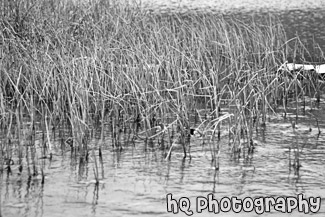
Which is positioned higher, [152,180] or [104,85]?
[104,85]

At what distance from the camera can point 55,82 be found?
9.24 metres

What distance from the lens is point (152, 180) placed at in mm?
7195

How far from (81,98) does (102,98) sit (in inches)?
27.2

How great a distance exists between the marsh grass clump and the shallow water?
0.23 metres

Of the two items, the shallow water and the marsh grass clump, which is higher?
the marsh grass clump

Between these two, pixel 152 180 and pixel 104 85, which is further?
pixel 104 85

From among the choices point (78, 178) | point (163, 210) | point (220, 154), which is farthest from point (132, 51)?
point (163, 210)

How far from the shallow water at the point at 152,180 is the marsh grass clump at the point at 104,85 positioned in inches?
9.0

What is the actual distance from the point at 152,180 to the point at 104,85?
3227 mm

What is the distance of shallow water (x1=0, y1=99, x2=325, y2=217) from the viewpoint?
21.0ft

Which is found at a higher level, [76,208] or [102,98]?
[102,98]

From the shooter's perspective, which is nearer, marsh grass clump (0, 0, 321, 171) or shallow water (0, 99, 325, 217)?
shallow water (0, 99, 325, 217)

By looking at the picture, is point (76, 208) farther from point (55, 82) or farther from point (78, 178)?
point (55, 82)

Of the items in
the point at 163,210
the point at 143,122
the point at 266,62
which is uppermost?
the point at 266,62
